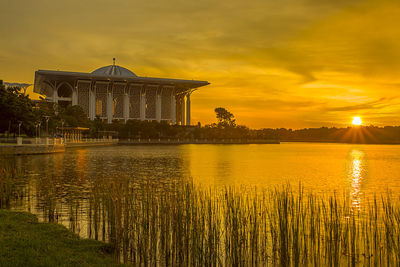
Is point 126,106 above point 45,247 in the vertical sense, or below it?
above

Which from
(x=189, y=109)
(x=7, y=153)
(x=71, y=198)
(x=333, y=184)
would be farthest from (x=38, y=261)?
(x=189, y=109)

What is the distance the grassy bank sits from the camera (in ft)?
23.0

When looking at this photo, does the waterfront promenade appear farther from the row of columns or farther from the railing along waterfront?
the row of columns

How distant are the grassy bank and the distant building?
365 feet

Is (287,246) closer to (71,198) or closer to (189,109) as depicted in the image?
(71,198)

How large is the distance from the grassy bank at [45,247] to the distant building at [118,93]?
365 ft

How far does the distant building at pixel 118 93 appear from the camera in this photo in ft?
398

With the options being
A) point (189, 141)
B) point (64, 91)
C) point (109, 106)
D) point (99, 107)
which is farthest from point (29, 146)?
point (64, 91)

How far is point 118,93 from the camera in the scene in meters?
130

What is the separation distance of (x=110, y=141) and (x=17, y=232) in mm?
81295

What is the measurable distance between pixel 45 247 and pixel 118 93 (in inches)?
4945

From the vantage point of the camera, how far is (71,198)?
15891 millimetres

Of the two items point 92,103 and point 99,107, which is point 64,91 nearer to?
point 99,107

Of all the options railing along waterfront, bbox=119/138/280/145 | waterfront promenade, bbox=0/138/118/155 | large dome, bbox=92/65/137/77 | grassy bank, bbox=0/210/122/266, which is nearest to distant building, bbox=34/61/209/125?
large dome, bbox=92/65/137/77
